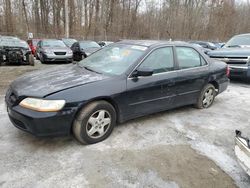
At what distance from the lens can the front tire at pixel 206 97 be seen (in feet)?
15.9

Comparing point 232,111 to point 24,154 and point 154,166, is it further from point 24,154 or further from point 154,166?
point 24,154

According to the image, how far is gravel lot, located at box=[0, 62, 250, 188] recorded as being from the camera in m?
2.53

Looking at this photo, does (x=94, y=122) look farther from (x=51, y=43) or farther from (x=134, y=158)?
(x=51, y=43)

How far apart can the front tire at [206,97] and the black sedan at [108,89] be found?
0.10ft

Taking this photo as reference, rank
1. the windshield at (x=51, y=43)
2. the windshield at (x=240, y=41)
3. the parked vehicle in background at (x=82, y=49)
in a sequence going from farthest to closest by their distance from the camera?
the parked vehicle in background at (x=82, y=49), the windshield at (x=51, y=43), the windshield at (x=240, y=41)

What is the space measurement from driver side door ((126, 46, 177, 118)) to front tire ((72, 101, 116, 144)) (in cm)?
39

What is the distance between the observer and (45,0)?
86.9 feet

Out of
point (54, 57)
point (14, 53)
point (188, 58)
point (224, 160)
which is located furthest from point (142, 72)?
point (54, 57)

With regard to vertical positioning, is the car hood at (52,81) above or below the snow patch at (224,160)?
above

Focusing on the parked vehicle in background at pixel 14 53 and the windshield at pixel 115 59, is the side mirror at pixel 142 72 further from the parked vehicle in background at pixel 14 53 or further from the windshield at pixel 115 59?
the parked vehicle in background at pixel 14 53

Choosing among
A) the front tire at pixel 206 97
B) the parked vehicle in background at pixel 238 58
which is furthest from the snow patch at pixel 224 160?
the parked vehicle in background at pixel 238 58

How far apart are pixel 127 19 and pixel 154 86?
30258 mm

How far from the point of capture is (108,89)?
3236 mm

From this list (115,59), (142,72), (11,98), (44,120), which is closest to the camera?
(44,120)
